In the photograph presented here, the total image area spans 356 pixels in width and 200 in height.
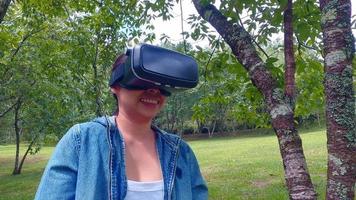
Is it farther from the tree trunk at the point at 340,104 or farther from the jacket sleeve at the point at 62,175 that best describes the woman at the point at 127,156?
the tree trunk at the point at 340,104

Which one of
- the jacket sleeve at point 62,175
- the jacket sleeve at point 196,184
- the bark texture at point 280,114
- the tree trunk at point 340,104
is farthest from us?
the bark texture at point 280,114

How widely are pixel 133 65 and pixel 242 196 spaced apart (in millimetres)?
8787

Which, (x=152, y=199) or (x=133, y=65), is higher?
(x=133, y=65)

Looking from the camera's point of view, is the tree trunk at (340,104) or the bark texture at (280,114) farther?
the bark texture at (280,114)

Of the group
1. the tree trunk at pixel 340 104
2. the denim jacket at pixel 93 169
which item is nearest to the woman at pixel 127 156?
the denim jacket at pixel 93 169

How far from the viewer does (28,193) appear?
1388cm

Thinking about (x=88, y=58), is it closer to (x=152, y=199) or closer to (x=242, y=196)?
(x=242, y=196)

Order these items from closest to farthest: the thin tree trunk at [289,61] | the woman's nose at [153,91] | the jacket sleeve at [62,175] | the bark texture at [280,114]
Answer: the jacket sleeve at [62,175] < the woman's nose at [153,91] < the bark texture at [280,114] < the thin tree trunk at [289,61]

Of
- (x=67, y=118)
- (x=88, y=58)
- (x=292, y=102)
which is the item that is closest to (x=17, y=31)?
(x=88, y=58)

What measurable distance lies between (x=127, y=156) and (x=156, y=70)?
354 mm

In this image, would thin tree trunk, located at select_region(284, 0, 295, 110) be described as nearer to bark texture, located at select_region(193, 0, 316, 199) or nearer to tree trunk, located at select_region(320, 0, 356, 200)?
bark texture, located at select_region(193, 0, 316, 199)

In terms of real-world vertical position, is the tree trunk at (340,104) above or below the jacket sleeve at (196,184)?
above

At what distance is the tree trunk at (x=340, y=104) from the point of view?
2066mm

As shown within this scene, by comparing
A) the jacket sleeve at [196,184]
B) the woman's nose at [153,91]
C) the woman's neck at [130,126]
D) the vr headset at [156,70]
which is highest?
the vr headset at [156,70]
